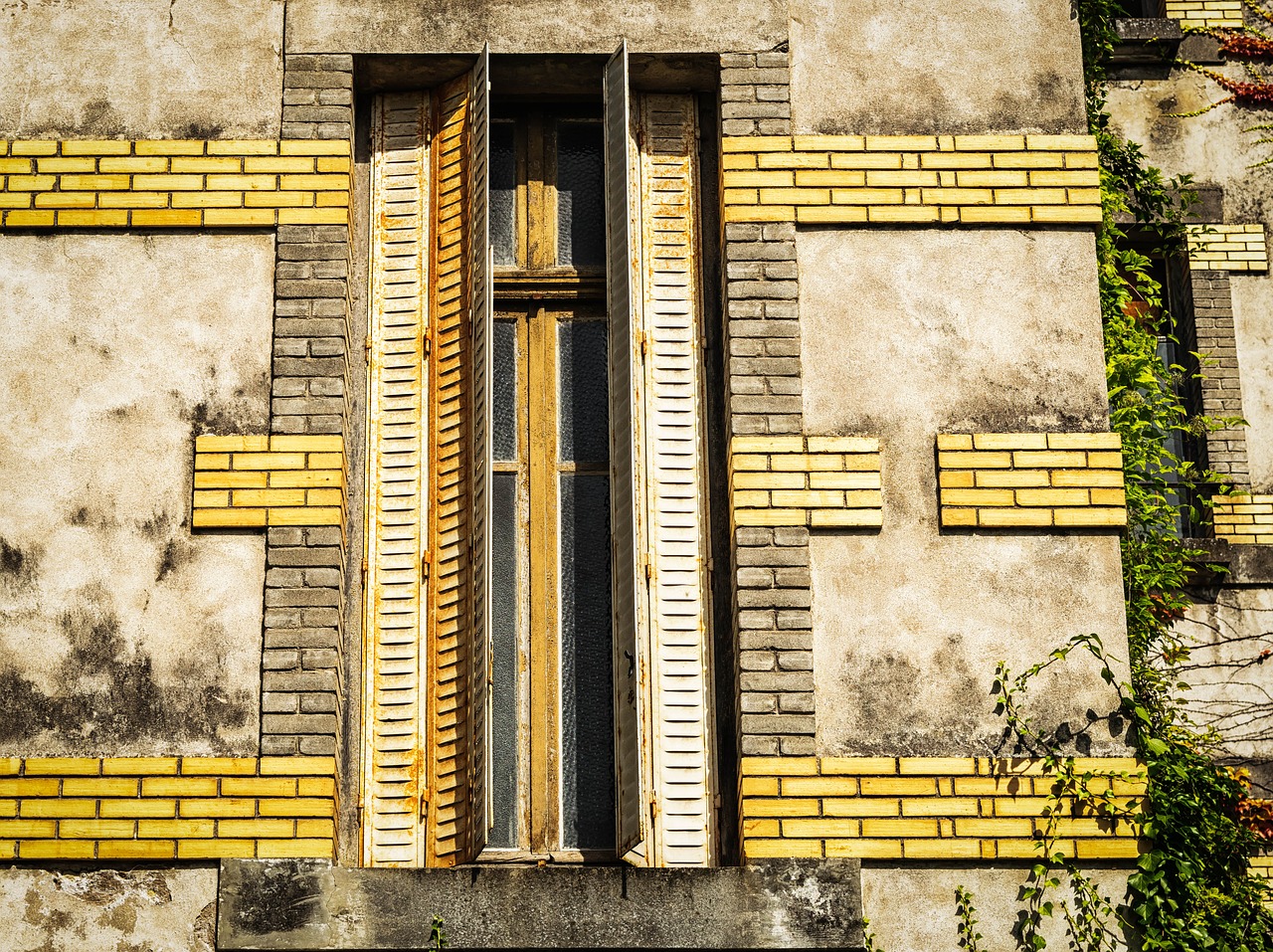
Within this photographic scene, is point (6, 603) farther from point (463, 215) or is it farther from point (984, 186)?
point (984, 186)

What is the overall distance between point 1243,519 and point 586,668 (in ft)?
14.0

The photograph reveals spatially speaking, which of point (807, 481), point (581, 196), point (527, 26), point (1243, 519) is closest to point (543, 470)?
point (807, 481)

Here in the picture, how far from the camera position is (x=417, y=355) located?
7.35 meters

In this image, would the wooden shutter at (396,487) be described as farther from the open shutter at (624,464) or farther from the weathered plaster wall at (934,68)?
the weathered plaster wall at (934,68)

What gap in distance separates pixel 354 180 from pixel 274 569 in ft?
6.49

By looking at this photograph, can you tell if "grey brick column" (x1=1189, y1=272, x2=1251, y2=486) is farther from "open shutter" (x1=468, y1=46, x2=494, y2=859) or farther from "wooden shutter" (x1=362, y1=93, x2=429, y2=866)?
"wooden shutter" (x1=362, y1=93, x2=429, y2=866)

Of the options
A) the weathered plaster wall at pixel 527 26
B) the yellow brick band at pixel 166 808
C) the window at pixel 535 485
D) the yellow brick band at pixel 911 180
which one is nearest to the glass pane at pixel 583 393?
the window at pixel 535 485

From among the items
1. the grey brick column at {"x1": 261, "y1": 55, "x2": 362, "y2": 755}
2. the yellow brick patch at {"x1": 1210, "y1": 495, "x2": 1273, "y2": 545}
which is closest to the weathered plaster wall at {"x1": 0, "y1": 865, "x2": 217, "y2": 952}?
the grey brick column at {"x1": 261, "y1": 55, "x2": 362, "y2": 755}

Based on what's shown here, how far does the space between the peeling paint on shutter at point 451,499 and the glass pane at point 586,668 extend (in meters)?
0.45

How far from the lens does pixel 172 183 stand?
7320 millimetres

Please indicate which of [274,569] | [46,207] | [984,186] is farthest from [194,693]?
[984,186]

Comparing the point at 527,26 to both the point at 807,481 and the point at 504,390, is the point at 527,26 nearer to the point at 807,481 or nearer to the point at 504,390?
the point at 504,390

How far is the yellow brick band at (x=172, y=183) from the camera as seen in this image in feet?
23.9

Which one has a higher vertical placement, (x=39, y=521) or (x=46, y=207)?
(x=46, y=207)
